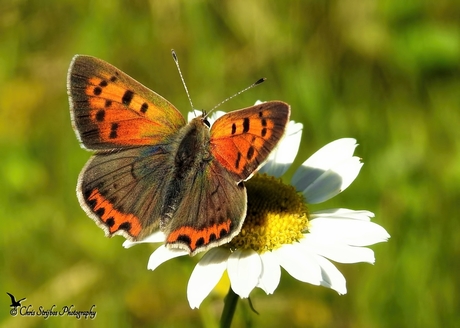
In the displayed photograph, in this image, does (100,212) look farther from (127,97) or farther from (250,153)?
(250,153)

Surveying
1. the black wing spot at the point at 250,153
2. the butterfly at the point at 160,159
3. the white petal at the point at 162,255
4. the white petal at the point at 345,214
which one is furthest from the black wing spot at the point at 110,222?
the white petal at the point at 345,214

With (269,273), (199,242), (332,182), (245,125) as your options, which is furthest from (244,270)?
(332,182)

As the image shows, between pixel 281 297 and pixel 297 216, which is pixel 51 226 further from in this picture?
pixel 297 216

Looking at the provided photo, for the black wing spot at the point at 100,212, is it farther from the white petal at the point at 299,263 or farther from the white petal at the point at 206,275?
the white petal at the point at 299,263

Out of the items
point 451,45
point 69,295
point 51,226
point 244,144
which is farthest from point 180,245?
point 451,45

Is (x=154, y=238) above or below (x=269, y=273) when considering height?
above
